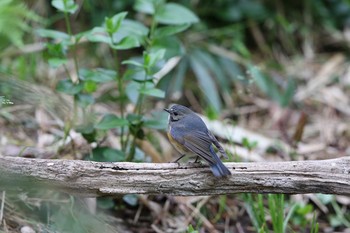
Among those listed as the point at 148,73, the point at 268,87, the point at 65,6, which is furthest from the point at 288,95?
the point at 65,6

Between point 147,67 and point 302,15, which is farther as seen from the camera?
point 302,15

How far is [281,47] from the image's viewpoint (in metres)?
6.65

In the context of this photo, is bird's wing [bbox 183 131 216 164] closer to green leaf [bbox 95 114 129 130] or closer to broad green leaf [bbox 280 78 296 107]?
green leaf [bbox 95 114 129 130]

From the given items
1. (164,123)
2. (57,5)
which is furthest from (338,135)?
(57,5)

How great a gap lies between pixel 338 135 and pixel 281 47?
1.58 metres

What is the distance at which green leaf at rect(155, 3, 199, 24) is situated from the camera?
4020mm

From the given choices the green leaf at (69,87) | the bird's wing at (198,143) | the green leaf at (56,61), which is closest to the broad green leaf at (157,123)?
the bird's wing at (198,143)

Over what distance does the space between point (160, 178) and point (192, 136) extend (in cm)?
53

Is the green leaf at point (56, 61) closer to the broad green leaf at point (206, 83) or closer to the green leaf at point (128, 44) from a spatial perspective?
the green leaf at point (128, 44)

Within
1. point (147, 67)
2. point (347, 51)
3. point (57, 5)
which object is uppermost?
point (57, 5)

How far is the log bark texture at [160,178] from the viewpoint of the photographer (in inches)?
113

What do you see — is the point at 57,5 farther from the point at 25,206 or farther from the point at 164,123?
the point at 25,206

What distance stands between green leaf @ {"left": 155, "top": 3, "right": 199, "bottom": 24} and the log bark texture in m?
1.36

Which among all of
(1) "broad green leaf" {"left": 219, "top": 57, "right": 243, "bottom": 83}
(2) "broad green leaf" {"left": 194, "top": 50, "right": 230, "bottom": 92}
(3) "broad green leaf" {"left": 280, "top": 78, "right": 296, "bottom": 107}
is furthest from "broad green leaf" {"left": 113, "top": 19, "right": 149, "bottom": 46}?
(3) "broad green leaf" {"left": 280, "top": 78, "right": 296, "bottom": 107}
